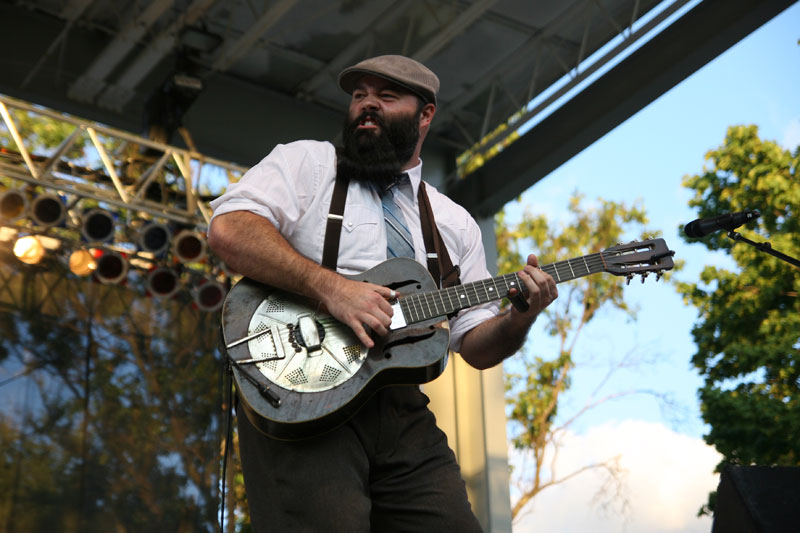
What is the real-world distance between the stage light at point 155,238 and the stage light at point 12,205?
2.79ft

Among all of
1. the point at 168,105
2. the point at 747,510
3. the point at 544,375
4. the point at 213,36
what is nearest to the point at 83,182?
the point at 168,105

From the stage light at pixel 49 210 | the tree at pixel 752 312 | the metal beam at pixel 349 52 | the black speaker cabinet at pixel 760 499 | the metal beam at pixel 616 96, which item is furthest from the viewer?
the tree at pixel 752 312

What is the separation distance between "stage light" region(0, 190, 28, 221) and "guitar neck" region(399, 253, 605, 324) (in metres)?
4.88

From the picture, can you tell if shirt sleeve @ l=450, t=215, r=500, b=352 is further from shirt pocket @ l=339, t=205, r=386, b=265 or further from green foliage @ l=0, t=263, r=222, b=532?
green foliage @ l=0, t=263, r=222, b=532

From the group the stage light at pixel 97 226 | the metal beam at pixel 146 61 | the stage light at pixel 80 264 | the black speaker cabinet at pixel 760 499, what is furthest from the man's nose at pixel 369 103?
the stage light at pixel 80 264

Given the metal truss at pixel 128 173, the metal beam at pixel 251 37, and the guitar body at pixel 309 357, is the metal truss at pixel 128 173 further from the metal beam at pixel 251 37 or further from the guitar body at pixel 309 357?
the guitar body at pixel 309 357

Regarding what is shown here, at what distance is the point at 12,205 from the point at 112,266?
0.83 m

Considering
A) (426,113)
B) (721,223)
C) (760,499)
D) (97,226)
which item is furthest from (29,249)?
(760,499)

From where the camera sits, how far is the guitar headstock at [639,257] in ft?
8.84

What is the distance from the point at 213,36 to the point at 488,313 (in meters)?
4.61

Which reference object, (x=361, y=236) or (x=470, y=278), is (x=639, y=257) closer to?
(x=470, y=278)

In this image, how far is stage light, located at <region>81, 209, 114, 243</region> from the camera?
21.9 ft

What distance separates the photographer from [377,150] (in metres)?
2.70

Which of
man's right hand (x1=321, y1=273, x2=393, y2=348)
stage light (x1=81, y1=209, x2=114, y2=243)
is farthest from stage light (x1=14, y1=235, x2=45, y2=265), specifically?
man's right hand (x1=321, y1=273, x2=393, y2=348)
